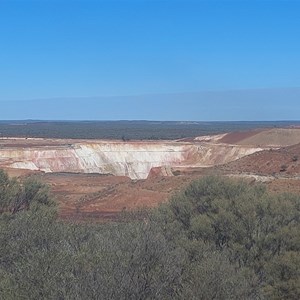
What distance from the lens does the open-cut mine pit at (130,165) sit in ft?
157

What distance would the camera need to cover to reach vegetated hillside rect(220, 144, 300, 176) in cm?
5759

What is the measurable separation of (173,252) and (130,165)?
8164 cm

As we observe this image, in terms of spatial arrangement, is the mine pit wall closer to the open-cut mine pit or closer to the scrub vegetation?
the open-cut mine pit

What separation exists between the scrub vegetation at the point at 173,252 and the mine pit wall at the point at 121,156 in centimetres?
6000

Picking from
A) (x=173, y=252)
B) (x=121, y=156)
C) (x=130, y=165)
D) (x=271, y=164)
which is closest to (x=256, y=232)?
(x=173, y=252)

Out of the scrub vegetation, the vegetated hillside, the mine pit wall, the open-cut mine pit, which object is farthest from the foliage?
the mine pit wall

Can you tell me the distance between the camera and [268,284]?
1923 centimetres

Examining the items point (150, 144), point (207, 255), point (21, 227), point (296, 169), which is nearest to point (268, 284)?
point (207, 255)

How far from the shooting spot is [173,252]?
53.0 feet

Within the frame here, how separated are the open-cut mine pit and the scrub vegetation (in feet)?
50.2

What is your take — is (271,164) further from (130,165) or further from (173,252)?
(173,252)

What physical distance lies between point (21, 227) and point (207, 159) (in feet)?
248

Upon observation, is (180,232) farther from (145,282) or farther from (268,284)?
(145,282)

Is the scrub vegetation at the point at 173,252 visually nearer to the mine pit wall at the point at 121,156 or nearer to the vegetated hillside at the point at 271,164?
the vegetated hillside at the point at 271,164
